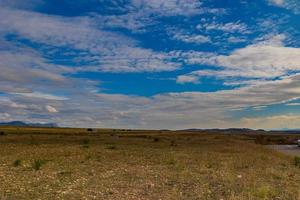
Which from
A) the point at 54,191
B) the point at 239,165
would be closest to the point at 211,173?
the point at 239,165

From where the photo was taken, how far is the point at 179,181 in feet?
61.7

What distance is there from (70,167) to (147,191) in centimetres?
838

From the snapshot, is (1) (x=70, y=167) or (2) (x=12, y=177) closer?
(2) (x=12, y=177)

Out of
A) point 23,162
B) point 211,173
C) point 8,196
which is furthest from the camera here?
point 23,162

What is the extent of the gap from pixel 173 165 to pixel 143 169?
2987mm

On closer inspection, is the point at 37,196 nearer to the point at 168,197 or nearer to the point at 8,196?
the point at 8,196

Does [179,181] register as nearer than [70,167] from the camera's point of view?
Yes

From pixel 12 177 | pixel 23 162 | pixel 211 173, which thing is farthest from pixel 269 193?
pixel 23 162

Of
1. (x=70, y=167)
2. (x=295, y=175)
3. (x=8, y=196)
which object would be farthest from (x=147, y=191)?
(x=295, y=175)

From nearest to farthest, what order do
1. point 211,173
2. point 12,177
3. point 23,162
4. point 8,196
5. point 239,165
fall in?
point 8,196, point 12,177, point 211,173, point 23,162, point 239,165

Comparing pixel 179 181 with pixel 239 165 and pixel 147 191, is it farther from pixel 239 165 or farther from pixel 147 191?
pixel 239 165

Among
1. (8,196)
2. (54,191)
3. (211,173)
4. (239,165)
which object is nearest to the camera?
(8,196)

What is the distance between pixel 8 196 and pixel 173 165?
42.7 ft

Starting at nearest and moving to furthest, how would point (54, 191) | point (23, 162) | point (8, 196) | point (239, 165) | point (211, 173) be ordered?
point (8, 196) < point (54, 191) < point (211, 173) < point (23, 162) < point (239, 165)
